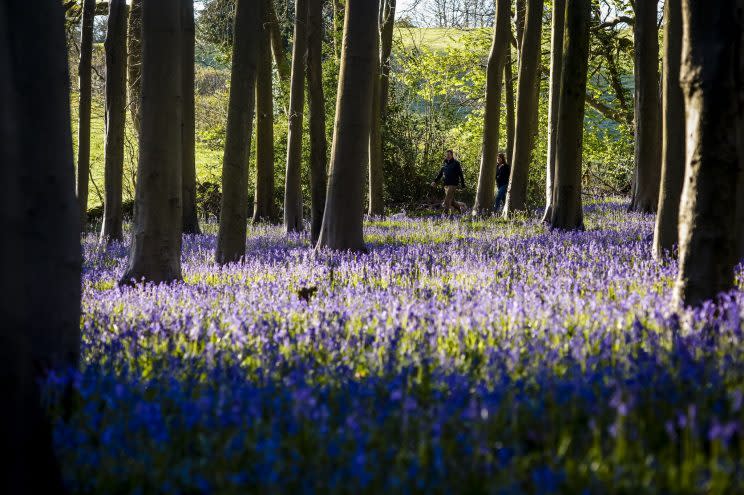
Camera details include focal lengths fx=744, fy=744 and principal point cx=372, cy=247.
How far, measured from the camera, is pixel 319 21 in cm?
1530

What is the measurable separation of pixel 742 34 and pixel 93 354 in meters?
4.48

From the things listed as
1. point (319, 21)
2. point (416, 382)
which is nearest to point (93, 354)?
point (416, 382)

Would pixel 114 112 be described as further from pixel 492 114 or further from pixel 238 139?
pixel 492 114

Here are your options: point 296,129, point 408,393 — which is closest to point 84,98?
point 296,129

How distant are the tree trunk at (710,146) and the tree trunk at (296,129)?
13.0 meters

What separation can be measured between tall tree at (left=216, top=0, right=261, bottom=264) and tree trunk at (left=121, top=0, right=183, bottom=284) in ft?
6.77

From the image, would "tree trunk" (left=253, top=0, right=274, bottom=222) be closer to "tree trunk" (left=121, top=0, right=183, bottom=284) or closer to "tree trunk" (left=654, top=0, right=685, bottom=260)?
"tree trunk" (left=121, top=0, right=183, bottom=284)

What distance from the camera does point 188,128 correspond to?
57.6ft

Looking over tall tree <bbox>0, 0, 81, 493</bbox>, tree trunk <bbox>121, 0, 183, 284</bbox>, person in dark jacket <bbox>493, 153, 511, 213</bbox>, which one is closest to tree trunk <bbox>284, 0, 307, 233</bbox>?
tree trunk <bbox>121, 0, 183, 284</bbox>

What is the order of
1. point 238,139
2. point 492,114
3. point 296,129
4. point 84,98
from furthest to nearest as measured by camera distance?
point 492,114 → point 84,98 → point 296,129 → point 238,139

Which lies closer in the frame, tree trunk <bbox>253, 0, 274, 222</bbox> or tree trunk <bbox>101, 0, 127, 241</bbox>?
tree trunk <bbox>101, 0, 127, 241</bbox>

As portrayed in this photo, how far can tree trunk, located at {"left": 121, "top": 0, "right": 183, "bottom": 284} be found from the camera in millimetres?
8141

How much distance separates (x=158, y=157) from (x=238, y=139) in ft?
7.72

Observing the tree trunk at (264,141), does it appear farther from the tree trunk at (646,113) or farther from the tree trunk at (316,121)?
the tree trunk at (646,113)
